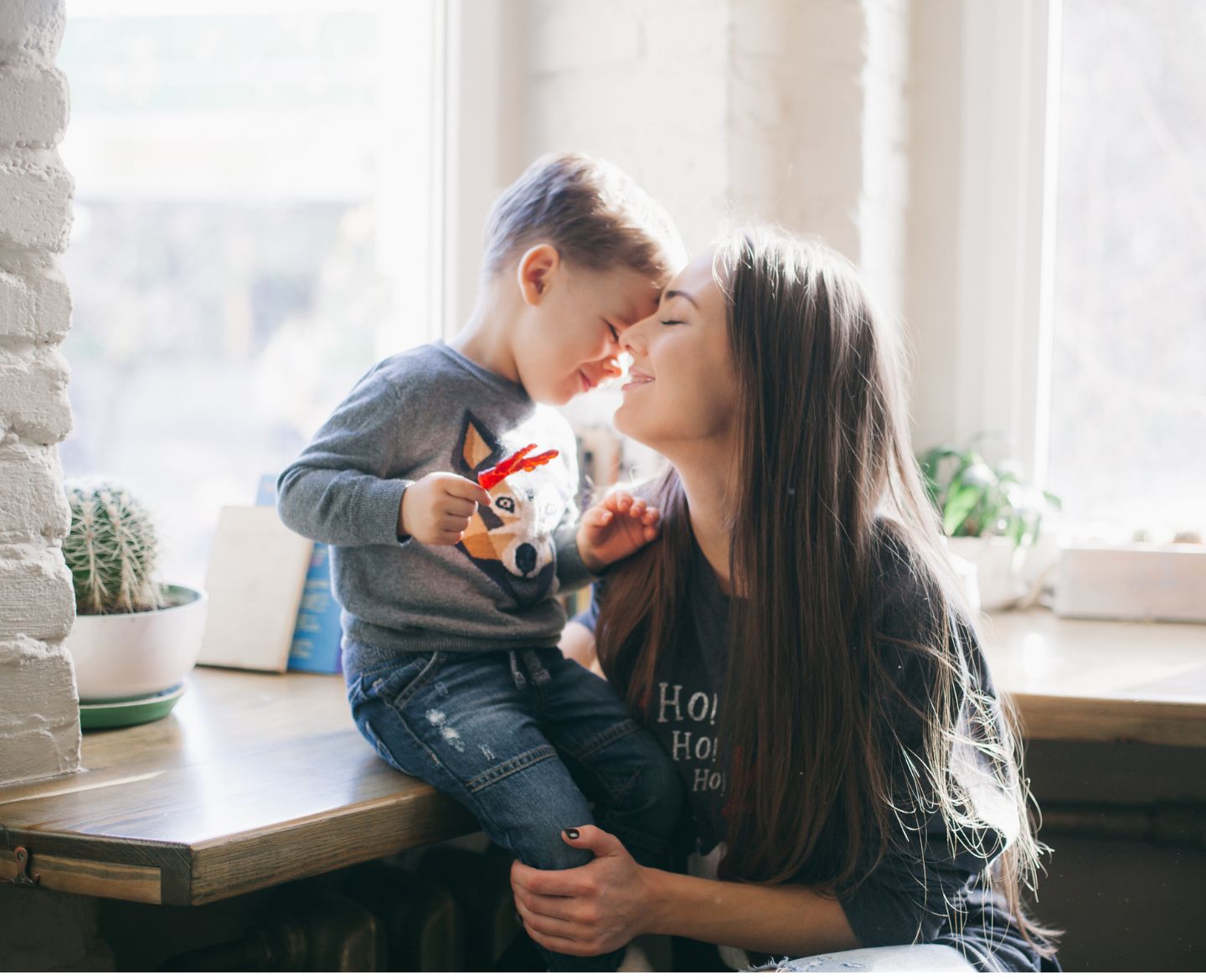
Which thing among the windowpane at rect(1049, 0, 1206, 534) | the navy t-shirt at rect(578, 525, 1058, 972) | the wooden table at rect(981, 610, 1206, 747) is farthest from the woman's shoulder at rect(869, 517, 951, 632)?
the windowpane at rect(1049, 0, 1206, 534)

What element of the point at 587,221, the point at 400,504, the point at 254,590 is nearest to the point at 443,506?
the point at 400,504

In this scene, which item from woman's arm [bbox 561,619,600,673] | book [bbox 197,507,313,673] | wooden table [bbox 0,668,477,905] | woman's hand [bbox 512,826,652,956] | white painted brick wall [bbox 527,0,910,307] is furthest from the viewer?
white painted brick wall [bbox 527,0,910,307]

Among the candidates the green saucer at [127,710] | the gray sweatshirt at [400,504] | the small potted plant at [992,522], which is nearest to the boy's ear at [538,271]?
the gray sweatshirt at [400,504]

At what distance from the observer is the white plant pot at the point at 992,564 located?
7.03ft

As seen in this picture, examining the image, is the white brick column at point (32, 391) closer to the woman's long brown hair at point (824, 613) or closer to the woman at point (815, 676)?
the woman at point (815, 676)

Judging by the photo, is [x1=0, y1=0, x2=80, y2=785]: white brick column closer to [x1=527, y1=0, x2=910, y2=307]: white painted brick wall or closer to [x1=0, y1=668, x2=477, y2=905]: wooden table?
[x1=0, y1=668, x2=477, y2=905]: wooden table

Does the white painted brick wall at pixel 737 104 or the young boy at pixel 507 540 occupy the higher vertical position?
the white painted brick wall at pixel 737 104

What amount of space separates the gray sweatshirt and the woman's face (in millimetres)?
190

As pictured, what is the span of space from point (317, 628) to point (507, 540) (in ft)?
1.85

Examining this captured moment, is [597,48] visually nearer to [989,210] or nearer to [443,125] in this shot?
[443,125]

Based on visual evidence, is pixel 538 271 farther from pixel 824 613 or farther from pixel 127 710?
pixel 127 710

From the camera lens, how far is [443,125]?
2.19 m

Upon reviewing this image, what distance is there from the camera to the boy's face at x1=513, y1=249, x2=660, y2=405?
1.47m

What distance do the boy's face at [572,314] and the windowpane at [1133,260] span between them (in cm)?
120
